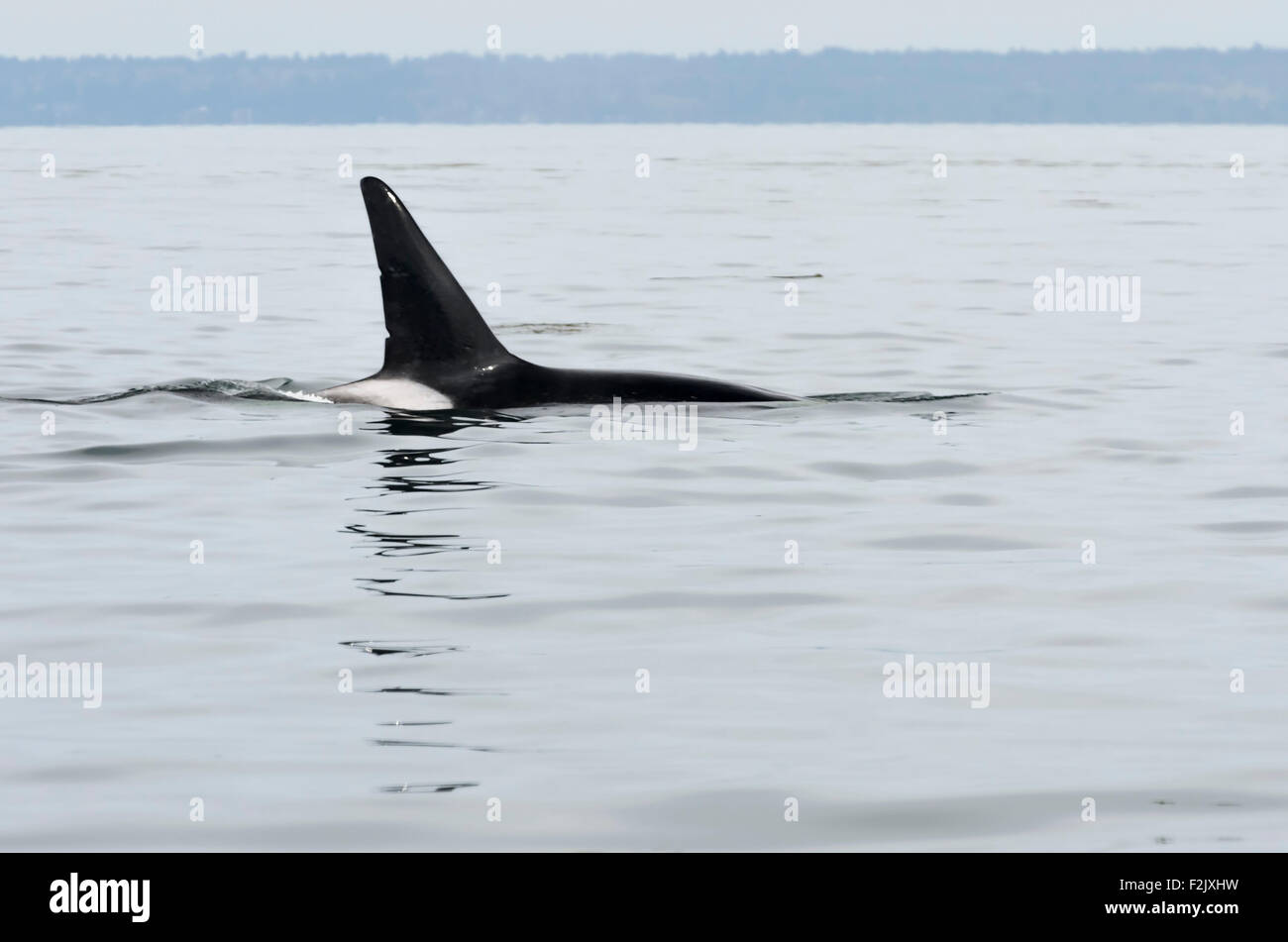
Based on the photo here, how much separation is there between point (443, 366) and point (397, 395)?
1.43 ft

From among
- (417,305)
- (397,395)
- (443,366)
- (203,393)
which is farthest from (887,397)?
(203,393)

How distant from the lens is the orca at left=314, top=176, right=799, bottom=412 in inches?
523

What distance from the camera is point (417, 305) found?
44.2 ft

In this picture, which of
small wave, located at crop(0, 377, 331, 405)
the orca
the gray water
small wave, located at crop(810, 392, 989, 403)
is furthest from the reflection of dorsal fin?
small wave, located at crop(810, 392, 989, 403)

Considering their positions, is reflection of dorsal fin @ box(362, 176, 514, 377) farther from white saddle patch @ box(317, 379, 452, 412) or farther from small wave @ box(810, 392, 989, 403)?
small wave @ box(810, 392, 989, 403)

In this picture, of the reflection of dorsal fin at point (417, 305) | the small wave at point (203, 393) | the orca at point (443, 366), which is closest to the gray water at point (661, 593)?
the small wave at point (203, 393)

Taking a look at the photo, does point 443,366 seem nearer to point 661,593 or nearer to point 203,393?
point 203,393

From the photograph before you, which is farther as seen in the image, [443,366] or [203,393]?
[203,393]

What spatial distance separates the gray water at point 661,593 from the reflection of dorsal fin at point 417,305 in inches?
17.9

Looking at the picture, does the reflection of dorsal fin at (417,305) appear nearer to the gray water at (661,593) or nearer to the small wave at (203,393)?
the gray water at (661,593)

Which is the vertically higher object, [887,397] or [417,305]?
[417,305]

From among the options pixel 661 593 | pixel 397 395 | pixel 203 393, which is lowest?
pixel 661 593

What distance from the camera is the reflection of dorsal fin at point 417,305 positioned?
13.2 metres

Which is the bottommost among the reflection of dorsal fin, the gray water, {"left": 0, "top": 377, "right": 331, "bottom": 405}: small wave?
the gray water
